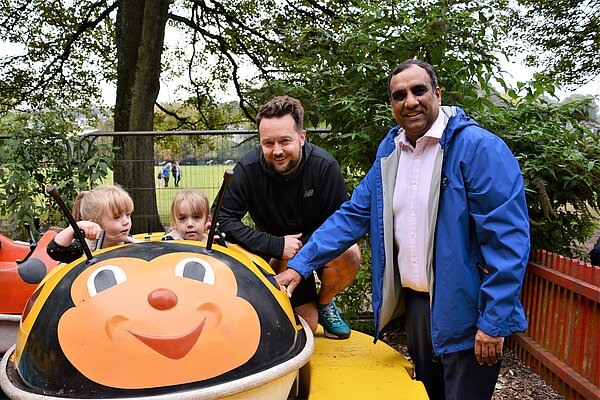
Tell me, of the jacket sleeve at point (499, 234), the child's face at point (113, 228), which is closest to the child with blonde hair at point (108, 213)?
the child's face at point (113, 228)

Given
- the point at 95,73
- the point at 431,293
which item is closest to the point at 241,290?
the point at 431,293

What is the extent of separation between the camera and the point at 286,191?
329 centimetres

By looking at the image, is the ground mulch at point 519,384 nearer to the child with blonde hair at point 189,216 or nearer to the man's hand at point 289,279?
the man's hand at point 289,279

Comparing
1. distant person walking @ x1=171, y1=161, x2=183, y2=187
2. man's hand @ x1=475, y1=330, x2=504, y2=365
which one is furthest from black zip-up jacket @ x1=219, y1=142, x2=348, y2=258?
distant person walking @ x1=171, y1=161, x2=183, y2=187

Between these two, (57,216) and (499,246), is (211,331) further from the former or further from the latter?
(57,216)

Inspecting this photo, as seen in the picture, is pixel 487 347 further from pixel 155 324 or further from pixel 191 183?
pixel 191 183

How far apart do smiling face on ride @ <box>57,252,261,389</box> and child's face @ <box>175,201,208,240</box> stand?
932mm

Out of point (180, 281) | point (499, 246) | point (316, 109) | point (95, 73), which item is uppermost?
point (95, 73)

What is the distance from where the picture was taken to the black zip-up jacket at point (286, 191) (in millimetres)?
3260

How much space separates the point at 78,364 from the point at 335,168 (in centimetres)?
182

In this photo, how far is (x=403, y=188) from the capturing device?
264 cm

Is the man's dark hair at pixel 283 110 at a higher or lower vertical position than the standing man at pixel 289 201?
higher

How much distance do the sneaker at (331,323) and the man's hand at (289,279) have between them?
70 cm

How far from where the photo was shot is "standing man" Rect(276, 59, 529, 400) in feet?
7.50
